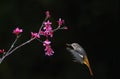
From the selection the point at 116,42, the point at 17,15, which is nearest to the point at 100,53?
the point at 116,42

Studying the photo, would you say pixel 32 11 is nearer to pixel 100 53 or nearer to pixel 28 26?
pixel 28 26

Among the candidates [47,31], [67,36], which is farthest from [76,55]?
[67,36]

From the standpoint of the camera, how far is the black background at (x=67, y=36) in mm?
7125

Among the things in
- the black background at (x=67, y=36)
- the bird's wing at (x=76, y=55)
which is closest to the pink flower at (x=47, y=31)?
the bird's wing at (x=76, y=55)

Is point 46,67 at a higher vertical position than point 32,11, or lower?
lower

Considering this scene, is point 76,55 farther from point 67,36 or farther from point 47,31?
point 67,36

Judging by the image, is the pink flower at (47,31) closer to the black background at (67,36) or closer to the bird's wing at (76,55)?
the bird's wing at (76,55)

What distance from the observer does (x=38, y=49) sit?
23.8 feet

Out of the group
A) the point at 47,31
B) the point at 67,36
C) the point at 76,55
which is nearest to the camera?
the point at 76,55

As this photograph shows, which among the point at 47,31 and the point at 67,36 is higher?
the point at 67,36

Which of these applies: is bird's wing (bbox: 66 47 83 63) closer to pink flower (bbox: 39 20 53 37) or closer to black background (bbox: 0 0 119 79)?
pink flower (bbox: 39 20 53 37)

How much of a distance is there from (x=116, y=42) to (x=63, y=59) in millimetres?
741

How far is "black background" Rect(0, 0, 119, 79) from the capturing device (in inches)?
281

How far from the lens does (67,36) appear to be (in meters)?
7.21
